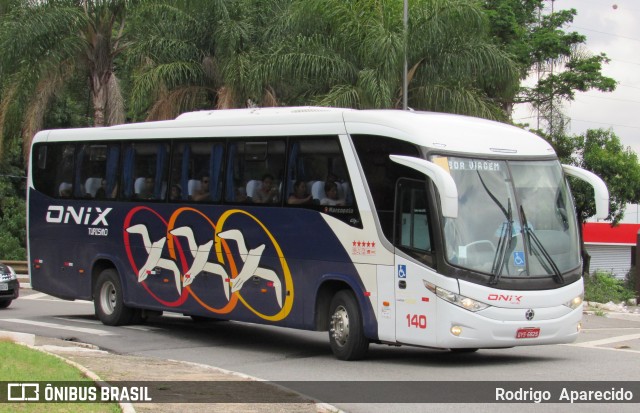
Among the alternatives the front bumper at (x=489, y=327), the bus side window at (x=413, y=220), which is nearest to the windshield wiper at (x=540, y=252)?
the front bumper at (x=489, y=327)

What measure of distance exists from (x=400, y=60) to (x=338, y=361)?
14159 millimetres

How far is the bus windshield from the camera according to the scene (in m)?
13.4

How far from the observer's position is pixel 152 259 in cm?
1825

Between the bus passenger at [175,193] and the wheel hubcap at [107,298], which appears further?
the wheel hubcap at [107,298]

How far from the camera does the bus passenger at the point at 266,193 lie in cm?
1583

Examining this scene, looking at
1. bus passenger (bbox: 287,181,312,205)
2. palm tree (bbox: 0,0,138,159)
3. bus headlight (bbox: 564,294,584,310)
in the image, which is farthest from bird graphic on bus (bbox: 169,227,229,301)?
palm tree (bbox: 0,0,138,159)

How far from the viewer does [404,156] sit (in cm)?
1373

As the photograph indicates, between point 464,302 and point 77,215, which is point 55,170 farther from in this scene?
point 464,302

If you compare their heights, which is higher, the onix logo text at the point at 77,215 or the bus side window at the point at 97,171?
the bus side window at the point at 97,171

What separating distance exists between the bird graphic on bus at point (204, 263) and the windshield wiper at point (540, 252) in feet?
12.9

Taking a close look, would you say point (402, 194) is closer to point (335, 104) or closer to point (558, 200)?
point (558, 200)

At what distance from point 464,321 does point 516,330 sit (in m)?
0.71

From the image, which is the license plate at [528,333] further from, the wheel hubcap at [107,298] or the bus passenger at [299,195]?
the wheel hubcap at [107,298]

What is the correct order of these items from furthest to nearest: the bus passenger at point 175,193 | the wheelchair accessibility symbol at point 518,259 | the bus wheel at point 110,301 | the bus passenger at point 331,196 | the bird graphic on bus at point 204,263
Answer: the bus wheel at point 110,301, the bus passenger at point 175,193, the bird graphic on bus at point 204,263, the bus passenger at point 331,196, the wheelchair accessibility symbol at point 518,259
